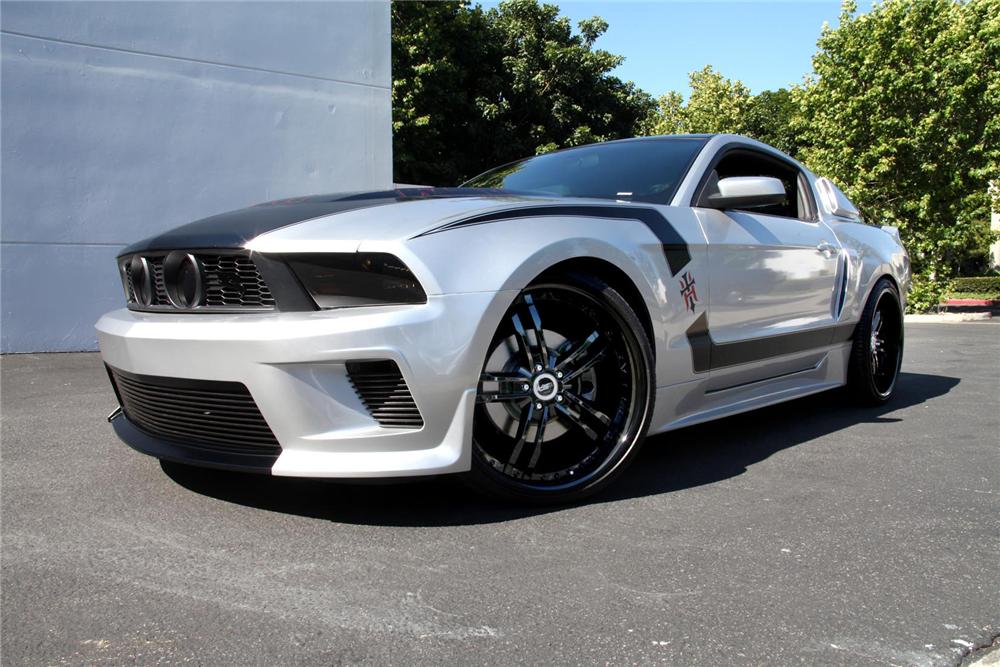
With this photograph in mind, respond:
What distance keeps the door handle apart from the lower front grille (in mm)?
3032

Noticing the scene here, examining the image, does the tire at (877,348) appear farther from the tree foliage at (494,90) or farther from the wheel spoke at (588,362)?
the tree foliage at (494,90)

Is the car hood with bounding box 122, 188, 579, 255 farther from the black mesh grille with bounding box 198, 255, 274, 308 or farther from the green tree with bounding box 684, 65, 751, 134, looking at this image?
the green tree with bounding box 684, 65, 751, 134

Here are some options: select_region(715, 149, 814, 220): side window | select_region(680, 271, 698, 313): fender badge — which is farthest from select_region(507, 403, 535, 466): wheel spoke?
select_region(715, 149, 814, 220): side window

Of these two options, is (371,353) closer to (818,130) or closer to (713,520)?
(713,520)

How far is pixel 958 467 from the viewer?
354cm

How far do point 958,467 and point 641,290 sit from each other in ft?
5.24

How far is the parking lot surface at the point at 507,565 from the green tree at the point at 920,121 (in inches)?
655

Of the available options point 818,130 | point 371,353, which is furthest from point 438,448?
point 818,130

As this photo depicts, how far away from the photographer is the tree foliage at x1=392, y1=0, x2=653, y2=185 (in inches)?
1005

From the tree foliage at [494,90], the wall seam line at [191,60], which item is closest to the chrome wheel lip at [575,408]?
the wall seam line at [191,60]

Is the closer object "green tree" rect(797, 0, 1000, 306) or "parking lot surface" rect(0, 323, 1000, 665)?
"parking lot surface" rect(0, 323, 1000, 665)

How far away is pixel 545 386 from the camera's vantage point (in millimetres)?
2818

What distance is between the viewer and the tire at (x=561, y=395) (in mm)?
2721

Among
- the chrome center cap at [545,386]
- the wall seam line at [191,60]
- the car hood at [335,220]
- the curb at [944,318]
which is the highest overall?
the wall seam line at [191,60]
